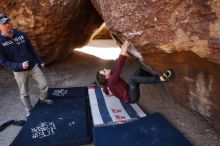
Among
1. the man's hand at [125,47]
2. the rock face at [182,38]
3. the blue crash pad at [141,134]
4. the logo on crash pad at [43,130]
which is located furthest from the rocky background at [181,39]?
the logo on crash pad at [43,130]

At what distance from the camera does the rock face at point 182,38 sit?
13.5 ft

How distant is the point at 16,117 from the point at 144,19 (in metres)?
3.30

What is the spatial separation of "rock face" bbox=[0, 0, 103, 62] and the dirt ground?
72 cm

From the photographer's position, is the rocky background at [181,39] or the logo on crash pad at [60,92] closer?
the rocky background at [181,39]

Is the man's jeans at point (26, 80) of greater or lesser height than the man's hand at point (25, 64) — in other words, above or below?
below

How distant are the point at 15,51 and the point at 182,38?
2.94 m

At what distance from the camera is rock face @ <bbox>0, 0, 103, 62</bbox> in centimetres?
702

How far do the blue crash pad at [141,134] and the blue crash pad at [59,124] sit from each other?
332 mm

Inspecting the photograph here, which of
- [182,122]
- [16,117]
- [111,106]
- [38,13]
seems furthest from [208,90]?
[38,13]

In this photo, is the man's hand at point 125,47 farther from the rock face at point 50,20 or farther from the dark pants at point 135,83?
the rock face at point 50,20

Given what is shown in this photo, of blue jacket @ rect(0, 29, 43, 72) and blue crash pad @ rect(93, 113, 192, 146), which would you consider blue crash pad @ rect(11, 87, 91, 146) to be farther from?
blue jacket @ rect(0, 29, 43, 72)

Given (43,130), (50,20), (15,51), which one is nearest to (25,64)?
(15,51)

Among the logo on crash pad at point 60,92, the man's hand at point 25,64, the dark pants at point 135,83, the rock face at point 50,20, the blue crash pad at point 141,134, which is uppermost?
the rock face at point 50,20

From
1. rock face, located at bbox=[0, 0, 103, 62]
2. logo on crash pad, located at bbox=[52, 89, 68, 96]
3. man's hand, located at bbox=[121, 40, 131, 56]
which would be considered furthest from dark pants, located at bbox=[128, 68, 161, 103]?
rock face, located at bbox=[0, 0, 103, 62]
